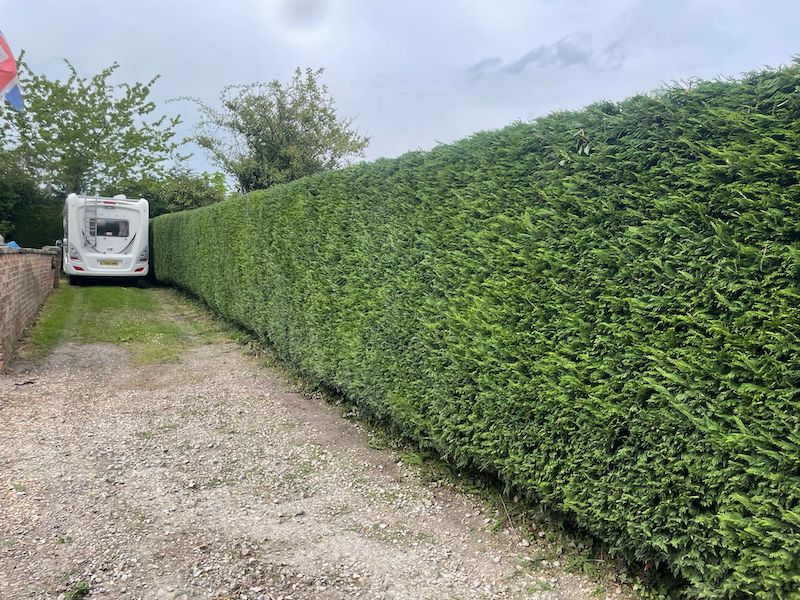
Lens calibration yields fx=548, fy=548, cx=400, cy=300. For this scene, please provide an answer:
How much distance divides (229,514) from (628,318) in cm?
259

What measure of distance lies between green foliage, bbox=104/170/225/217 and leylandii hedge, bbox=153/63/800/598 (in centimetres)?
2240

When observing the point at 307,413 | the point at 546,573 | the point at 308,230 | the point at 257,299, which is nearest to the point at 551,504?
the point at 546,573

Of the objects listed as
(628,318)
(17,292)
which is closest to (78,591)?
(628,318)

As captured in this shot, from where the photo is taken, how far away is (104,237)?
1677 centimetres

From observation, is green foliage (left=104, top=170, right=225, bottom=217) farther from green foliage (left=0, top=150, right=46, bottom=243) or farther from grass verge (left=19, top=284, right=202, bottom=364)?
grass verge (left=19, top=284, right=202, bottom=364)

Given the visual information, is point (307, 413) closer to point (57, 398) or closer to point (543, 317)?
point (57, 398)

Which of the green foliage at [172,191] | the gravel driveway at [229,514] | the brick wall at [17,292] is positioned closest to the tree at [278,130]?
the green foliage at [172,191]

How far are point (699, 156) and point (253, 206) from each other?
7.04 m

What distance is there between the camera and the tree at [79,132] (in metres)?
23.3

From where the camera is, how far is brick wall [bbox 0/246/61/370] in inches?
257

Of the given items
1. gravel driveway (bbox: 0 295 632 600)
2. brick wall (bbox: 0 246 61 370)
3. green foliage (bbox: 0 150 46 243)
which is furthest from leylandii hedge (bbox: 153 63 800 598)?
green foliage (bbox: 0 150 46 243)

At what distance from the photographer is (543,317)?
9.73 feet

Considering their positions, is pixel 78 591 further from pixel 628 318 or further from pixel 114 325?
pixel 114 325

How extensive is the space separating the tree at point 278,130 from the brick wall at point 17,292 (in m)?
9.80
